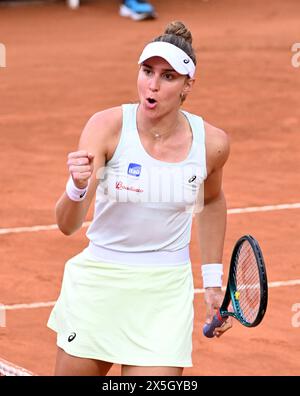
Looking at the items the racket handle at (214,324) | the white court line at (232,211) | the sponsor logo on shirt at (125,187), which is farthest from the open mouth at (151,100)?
the white court line at (232,211)

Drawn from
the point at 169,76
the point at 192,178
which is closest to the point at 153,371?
the point at 192,178

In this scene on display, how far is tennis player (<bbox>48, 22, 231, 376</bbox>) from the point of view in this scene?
241 inches

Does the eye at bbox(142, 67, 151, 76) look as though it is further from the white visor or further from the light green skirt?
the light green skirt

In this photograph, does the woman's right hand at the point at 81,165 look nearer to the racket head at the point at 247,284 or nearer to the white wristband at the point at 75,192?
the white wristband at the point at 75,192

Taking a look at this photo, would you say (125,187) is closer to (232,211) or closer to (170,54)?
(170,54)

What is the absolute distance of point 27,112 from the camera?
50.1ft

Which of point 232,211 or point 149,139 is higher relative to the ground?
point 149,139

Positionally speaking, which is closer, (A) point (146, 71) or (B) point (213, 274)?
(A) point (146, 71)

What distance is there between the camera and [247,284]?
21.3ft

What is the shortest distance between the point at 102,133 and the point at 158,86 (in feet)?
1.25

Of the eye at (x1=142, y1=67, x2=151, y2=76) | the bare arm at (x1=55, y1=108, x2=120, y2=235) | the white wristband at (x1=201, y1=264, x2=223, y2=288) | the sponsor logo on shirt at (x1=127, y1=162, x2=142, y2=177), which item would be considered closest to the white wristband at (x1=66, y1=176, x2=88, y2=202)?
the bare arm at (x1=55, y1=108, x2=120, y2=235)

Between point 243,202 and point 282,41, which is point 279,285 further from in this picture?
point 282,41
